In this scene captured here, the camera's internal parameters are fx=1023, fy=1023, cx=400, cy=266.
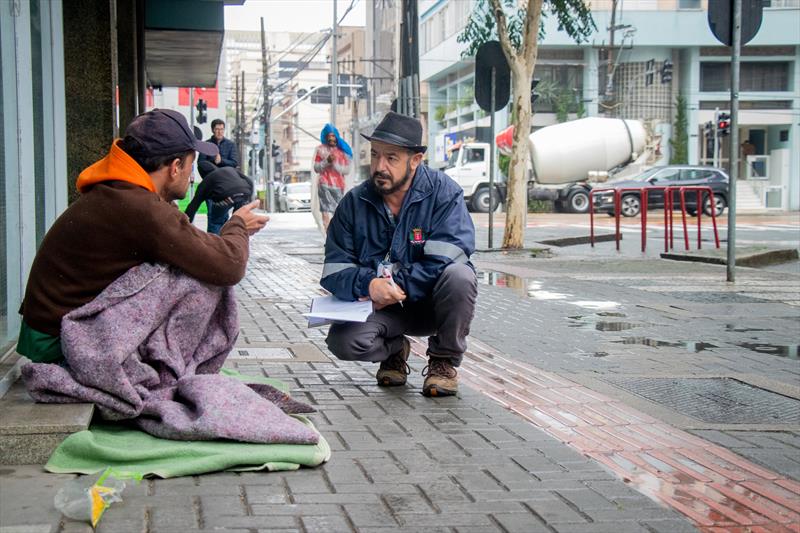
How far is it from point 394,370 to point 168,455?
193 cm

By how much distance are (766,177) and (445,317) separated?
1888 inches

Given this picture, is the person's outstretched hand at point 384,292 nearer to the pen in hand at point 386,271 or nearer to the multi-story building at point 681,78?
the pen in hand at point 386,271

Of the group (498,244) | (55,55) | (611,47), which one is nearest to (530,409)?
(55,55)

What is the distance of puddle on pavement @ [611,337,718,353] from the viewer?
7168 millimetres

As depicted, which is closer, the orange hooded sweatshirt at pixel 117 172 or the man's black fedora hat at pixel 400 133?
the orange hooded sweatshirt at pixel 117 172

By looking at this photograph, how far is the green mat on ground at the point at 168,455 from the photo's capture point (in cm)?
361

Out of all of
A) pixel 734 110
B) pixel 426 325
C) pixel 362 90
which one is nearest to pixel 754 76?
pixel 362 90

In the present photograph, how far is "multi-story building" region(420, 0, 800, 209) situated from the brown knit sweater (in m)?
46.3

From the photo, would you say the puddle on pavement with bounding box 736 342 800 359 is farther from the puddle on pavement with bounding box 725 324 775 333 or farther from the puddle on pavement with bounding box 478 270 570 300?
the puddle on pavement with bounding box 478 270 570 300

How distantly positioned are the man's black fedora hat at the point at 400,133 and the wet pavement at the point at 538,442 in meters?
1.28

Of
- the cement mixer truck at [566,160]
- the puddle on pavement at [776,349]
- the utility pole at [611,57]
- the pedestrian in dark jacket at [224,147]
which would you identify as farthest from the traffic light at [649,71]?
the puddle on pavement at [776,349]

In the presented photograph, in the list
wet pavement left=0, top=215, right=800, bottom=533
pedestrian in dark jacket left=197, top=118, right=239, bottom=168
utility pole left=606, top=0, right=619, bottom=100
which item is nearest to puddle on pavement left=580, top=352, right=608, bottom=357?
wet pavement left=0, top=215, right=800, bottom=533

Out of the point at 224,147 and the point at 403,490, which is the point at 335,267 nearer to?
the point at 403,490

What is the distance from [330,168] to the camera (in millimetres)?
15453
